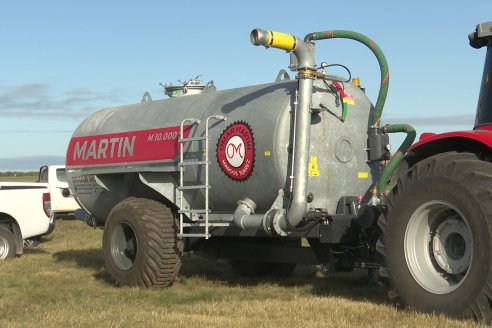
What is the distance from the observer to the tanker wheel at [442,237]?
538 cm

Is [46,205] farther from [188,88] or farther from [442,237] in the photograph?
[442,237]

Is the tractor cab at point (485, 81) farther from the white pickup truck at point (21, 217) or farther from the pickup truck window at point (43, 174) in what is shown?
the pickup truck window at point (43, 174)

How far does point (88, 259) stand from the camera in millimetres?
12445

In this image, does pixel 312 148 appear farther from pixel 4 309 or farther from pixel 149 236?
pixel 4 309

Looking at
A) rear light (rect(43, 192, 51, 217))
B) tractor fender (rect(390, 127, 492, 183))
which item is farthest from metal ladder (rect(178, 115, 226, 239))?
rear light (rect(43, 192, 51, 217))

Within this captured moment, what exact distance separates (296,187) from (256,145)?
870 mm

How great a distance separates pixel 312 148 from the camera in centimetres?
788

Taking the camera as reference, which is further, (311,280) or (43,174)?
(43,174)

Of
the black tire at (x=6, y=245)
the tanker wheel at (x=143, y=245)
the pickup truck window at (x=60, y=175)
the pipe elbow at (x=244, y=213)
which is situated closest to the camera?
the pipe elbow at (x=244, y=213)

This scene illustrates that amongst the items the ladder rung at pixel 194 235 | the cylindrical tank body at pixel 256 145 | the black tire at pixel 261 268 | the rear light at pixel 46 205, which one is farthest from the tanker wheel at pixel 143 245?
the rear light at pixel 46 205

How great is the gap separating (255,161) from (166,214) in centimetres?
171

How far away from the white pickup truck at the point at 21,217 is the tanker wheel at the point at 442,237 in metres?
8.69

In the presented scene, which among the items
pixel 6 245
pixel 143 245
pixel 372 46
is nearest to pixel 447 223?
pixel 372 46

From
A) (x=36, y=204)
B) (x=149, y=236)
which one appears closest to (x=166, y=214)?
(x=149, y=236)
